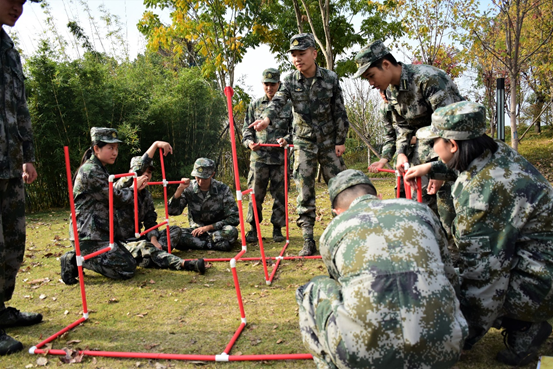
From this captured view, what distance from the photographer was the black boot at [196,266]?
4344 millimetres

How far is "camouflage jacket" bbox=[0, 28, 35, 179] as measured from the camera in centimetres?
302

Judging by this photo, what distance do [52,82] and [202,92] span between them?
145 inches

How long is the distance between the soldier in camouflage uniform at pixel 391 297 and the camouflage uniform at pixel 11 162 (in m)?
2.54

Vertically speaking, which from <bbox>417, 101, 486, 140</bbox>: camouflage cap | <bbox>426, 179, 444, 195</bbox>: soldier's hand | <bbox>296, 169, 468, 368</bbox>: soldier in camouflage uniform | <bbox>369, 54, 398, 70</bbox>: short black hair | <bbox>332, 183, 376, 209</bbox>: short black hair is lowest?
<bbox>296, 169, 468, 368</bbox>: soldier in camouflage uniform

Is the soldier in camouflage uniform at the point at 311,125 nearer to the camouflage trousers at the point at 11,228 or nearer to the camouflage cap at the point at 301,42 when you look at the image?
the camouflage cap at the point at 301,42

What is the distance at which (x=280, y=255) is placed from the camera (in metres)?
4.73

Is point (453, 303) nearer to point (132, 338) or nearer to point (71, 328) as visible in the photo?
point (132, 338)

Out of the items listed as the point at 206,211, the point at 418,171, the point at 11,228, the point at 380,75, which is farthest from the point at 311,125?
the point at 11,228

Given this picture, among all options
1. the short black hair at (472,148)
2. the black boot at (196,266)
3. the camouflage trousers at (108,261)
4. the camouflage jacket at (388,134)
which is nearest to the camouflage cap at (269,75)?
the camouflage jacket at (388,134)

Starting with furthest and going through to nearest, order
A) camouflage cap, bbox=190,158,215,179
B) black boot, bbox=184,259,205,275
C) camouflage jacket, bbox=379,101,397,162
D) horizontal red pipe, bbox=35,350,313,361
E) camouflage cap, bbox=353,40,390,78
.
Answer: camouflage cap, bbox=190,158,215,179 → black boot, bbox=184,259,205,275 → camouflage jacket, bbox=379,101,397,162 → camouflage cap, bbox=353,40,390,78 → horizontal red pipe, bbox=35,350,313,361

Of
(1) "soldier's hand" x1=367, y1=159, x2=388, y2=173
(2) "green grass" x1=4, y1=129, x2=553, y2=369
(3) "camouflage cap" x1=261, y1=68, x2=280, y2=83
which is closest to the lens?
(2) "green grass" x1=4, y1=129, x2=553, y2=369

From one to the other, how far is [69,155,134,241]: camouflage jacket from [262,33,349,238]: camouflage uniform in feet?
6.47

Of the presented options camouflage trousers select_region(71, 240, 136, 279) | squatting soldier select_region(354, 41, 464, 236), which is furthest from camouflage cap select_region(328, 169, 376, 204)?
camouflage trousers select_region(71, 240, 136, 279)

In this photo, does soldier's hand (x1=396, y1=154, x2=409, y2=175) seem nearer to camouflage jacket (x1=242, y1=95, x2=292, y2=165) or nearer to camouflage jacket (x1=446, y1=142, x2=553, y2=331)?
camouflage jacket (x1=446, y1=142, x2=553, y2=331)
